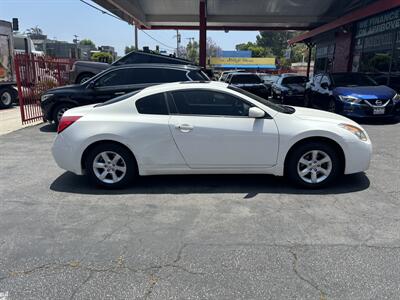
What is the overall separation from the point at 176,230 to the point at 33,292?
57.4 inches

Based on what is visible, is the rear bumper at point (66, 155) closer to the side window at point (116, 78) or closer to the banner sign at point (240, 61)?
the side window at point (116, 78)

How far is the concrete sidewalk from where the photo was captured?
9.58 m

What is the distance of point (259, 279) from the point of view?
2.86 meters

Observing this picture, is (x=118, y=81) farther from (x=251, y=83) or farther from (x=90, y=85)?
(x=251, y=83)

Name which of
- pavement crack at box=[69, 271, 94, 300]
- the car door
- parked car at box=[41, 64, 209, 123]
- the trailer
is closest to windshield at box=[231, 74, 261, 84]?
parked car at box=[41, 64, 209, 123]

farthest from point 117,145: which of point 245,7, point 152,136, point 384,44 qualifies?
point 245,7

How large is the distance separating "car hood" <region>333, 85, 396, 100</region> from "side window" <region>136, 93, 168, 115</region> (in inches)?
276

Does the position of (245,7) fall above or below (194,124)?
above

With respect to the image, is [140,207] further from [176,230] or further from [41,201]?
[41,201]

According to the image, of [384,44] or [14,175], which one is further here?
[384,44]

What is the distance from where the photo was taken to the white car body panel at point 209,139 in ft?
15.3

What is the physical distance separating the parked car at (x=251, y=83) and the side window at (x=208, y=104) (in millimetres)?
9239

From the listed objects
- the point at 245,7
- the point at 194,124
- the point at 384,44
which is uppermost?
the point at 245,7

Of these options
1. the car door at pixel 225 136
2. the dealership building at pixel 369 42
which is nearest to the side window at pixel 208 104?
the car door at pixel 225 136
